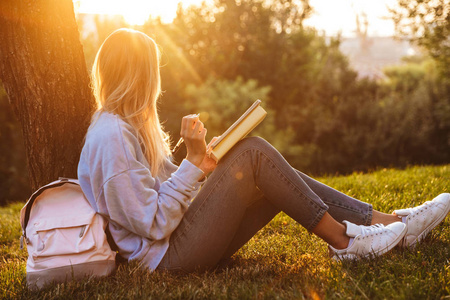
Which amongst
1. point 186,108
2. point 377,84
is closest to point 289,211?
point 186,108

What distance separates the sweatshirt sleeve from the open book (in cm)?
20

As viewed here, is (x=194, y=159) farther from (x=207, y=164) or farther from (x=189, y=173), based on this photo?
(x=207, y=164)

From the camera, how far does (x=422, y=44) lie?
1177 centimetres

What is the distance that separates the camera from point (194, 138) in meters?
2.40

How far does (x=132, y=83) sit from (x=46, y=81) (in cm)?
80

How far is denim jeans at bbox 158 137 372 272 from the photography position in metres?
2.42

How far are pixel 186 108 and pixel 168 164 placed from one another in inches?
461

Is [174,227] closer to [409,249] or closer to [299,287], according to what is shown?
[299,287]

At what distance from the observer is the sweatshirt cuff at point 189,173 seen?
2.37 metres

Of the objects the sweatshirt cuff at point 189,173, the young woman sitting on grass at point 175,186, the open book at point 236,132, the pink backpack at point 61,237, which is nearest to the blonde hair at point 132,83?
the young woman sitting on grass at point 175,186

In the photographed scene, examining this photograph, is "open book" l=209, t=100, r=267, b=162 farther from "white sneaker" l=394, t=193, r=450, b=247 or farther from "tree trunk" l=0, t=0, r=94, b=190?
"white sneaker" l=394, t=193, r=450, b=247

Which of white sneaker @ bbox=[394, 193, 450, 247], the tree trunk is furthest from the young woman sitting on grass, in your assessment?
the tree trunk

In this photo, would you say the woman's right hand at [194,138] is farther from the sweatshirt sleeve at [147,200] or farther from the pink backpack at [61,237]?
the pink backpack at [61,237]

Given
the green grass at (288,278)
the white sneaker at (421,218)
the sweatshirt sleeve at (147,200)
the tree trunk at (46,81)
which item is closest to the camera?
the green grass at (288,278)
